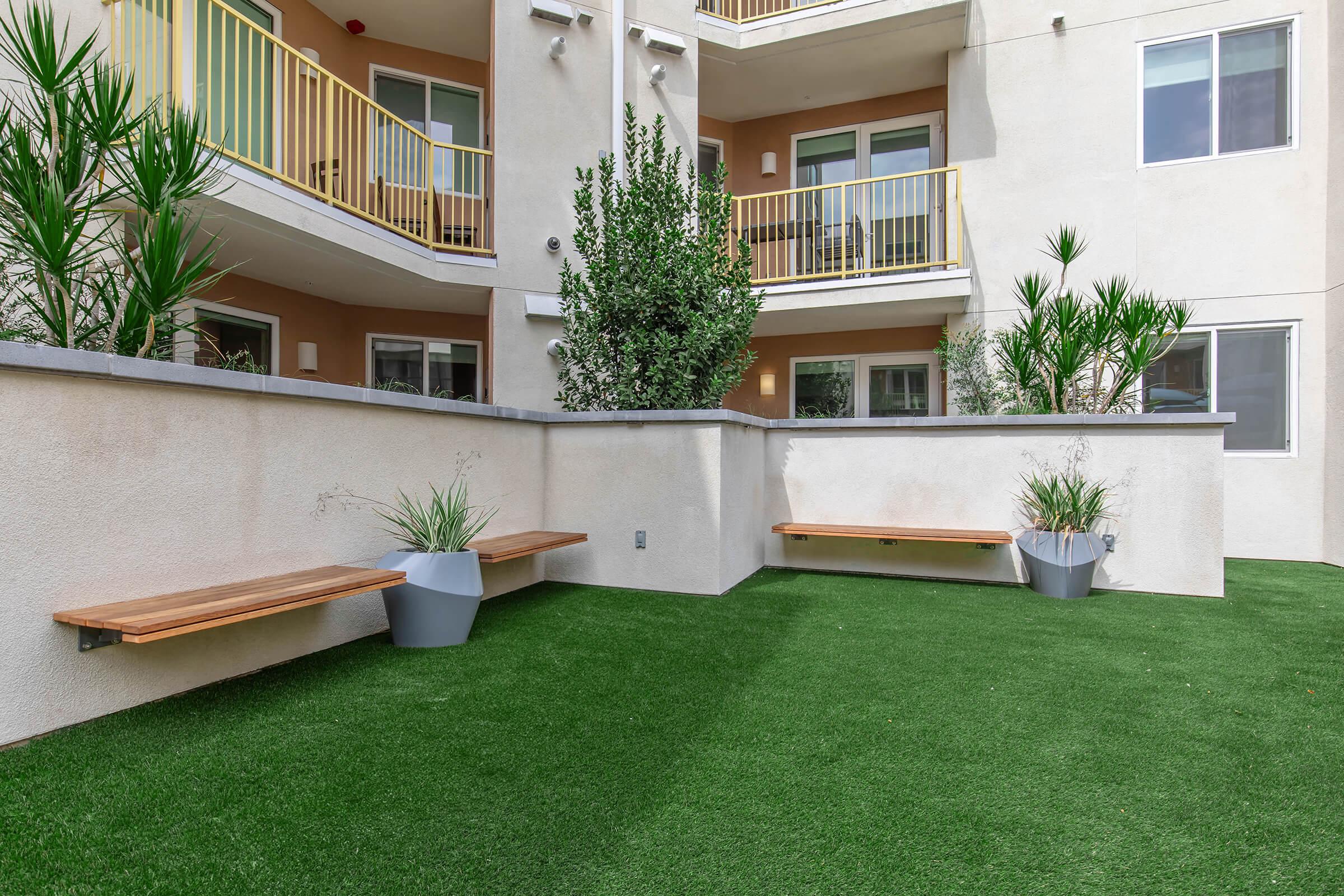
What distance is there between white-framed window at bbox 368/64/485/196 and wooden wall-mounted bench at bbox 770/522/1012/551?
6302mm

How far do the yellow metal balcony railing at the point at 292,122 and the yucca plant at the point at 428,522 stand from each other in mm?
2912

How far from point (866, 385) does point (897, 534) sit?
16.2 feet

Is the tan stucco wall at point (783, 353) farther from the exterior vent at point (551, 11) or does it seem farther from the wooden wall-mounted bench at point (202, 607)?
the wooden wall-mounted bench at point (202, 607)

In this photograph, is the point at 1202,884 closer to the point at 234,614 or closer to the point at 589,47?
the point at 234,614

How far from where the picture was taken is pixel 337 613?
428 centimetres

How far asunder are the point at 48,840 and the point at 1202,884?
341cm

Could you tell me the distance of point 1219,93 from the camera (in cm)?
873

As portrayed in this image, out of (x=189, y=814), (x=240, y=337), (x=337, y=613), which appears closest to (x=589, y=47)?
(x=240, y=337)

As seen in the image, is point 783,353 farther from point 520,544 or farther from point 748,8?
point 520,544

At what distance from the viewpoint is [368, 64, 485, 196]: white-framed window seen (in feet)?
31.3

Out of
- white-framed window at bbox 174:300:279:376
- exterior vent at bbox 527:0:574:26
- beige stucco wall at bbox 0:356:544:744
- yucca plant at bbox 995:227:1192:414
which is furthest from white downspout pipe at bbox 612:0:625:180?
beige stucco wall at bbox 0:356:544:744

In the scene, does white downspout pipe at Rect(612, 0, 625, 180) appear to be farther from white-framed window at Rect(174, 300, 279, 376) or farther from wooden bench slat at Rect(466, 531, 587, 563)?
wooden bench slat at Rect(466, 531, 587, 563)

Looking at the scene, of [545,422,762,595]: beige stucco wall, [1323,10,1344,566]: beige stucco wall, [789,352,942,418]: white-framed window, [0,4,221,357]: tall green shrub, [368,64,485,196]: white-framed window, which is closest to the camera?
[0,4,221,357]: tall green shrub

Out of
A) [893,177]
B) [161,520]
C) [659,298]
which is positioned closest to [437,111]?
[659,298]
